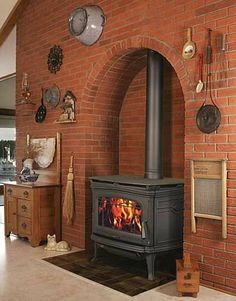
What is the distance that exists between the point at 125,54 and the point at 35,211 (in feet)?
6.38

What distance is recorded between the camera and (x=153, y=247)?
3.10 metres

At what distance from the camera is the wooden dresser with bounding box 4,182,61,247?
4094mm

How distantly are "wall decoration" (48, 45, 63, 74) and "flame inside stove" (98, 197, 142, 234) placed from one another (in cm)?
180

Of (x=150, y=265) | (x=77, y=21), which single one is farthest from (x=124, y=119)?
(x=150, y=265)

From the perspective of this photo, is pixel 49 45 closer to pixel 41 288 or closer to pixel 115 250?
pixel 115 250

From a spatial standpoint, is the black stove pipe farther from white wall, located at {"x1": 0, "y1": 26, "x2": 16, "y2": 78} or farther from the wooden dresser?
white wall, located at {"x1": 0, "y1": 26, "x2": 16, "y2": 78}

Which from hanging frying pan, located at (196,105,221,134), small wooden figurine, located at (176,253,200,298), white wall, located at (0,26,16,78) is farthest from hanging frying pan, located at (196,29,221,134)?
white wall, located at (0,26,16,78)

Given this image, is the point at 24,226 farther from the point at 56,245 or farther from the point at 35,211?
the point at 56,245

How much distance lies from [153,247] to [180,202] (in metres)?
0.48

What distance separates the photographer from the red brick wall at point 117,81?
2812 millimetres

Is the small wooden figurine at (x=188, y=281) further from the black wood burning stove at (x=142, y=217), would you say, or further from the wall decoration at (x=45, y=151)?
the wall decoration at (x=45, y=151)

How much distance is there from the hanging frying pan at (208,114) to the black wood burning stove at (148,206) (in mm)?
580

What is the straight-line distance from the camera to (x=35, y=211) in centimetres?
409

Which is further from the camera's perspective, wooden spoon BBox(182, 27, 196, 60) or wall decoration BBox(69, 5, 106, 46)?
wall decoration BBox(69, 5, 106, 46)
